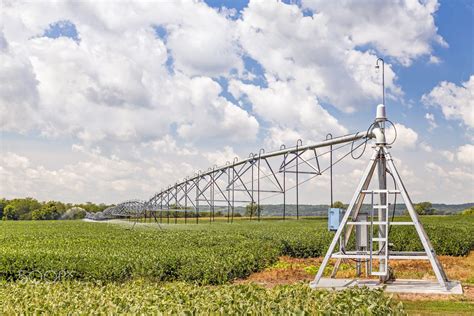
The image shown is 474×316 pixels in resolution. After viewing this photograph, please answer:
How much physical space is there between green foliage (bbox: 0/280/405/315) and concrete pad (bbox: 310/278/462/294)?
3675 mm

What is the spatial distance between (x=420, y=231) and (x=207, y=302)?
22.2 feet

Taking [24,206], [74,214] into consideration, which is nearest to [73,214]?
[74,214]

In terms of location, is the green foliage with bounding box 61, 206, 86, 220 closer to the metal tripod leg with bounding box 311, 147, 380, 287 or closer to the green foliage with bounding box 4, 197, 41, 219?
the green foliage with bounding box 4, 197, 41, 219

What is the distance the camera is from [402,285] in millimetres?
12953

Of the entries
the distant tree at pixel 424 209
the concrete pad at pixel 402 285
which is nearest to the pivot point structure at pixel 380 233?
the concrete pad at pixel 402 285

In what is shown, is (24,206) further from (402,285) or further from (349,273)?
(402,285)

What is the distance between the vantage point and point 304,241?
2198cm

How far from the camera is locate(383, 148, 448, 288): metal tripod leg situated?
12.4 meters

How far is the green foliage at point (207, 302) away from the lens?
7.18 meters

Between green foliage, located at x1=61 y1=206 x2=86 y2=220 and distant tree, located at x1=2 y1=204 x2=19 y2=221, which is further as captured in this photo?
green foliage, located at x1=61 y1=206 x2=86 y2=220

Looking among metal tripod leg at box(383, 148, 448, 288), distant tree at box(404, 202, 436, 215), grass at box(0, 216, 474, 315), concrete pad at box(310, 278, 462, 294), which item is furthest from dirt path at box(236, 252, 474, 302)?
distant tree at box(404, 202, 436, 215)

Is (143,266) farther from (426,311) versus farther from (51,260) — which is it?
(426,311)

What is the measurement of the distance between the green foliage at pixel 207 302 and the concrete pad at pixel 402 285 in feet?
12.1

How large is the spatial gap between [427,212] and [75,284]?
3277 inches
